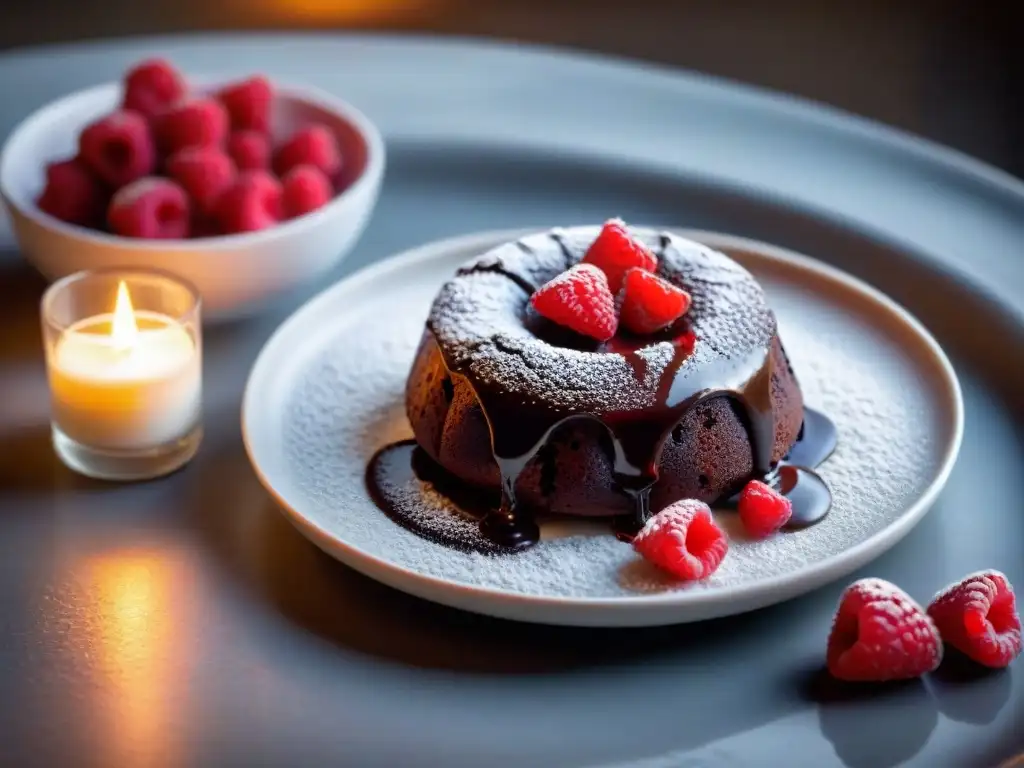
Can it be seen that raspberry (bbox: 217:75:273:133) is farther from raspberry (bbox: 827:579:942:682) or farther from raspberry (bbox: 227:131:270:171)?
raspberry (bbox: 827:579:942:682)

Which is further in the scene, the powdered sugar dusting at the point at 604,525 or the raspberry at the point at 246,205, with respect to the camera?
the raspberry at the point at 246,205

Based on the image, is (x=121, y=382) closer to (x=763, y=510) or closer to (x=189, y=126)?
(x=189, y=126)

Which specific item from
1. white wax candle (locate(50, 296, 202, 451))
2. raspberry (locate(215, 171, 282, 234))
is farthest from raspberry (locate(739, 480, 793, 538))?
raspberry (locate(215, 171, 282, 234))

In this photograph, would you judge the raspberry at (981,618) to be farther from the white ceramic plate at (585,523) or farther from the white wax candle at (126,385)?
the white wax candle at (126,385)

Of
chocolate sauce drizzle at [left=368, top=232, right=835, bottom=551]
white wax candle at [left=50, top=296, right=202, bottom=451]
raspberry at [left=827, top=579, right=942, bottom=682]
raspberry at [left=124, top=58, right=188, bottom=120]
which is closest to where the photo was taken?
raspberry at [left=827, top=579, right=942, bottom=682]

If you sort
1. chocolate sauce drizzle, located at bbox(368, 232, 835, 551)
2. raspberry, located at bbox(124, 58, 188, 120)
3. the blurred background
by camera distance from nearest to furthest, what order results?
1. chocolate sauce drizzle, located at bbox(368, 232, 835, 551)
2. raspberry, located at bbox(124, 58, 188, 120)
3. the blurred background

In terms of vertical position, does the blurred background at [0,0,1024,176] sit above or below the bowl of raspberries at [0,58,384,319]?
below

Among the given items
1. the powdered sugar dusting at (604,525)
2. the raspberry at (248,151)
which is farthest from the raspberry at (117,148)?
the powdered sugar dusting at (604,525)
